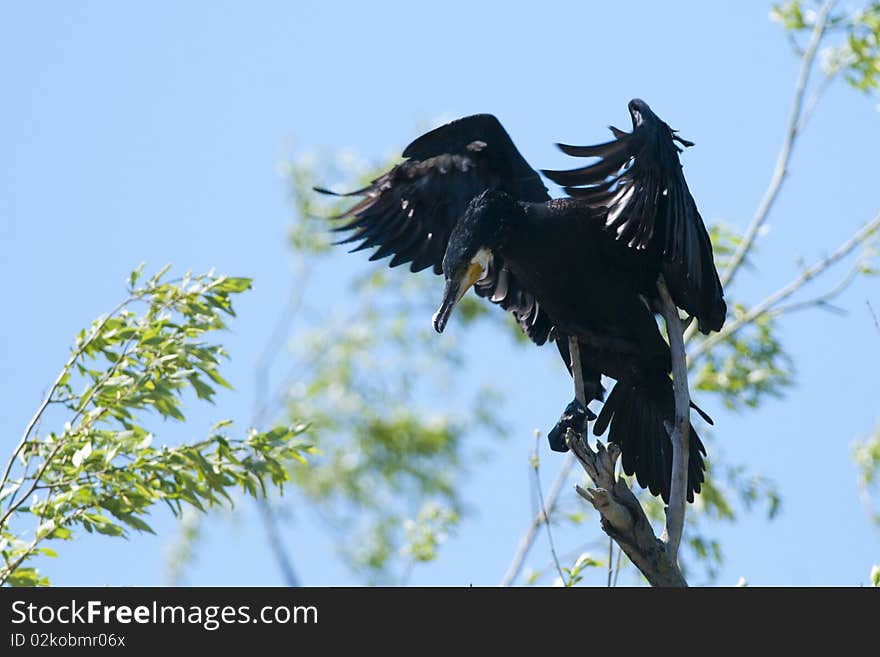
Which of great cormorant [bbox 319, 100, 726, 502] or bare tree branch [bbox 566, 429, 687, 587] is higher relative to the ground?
great cormorant [bbox 319, 100, 726, 502]

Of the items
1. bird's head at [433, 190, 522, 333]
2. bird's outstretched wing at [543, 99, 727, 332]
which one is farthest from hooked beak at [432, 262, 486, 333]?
A: bird's outstretched wing at [543, 99, 727, 332]

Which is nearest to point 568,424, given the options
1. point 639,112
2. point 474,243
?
point 474,243

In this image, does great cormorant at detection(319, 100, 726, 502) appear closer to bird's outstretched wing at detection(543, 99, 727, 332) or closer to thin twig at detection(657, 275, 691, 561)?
bird's outstretched wing at detection(543, 99, 727, 332)

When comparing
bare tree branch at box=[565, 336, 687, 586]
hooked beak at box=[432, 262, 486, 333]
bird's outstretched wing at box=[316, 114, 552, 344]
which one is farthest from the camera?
bird's outstretched wing at box=[316, 114, 552, 344]

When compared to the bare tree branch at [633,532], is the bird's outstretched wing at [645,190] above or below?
above

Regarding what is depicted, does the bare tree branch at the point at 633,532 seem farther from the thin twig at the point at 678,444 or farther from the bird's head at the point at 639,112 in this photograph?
the bird's head at the point at 639,112

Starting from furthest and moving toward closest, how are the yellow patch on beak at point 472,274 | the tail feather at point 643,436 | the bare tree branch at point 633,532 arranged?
the tail feather at point 643,436
the yellow patch on beak at point 472,274
the bare tree branch at point 633,532

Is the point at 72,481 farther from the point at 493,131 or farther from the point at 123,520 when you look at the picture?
the point at 493,131

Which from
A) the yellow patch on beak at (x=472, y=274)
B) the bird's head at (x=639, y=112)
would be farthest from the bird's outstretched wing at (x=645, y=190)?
the yellow patch on beak at (x=472, y=274)

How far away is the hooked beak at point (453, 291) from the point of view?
538 centimetres

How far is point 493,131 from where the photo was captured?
6.13 m

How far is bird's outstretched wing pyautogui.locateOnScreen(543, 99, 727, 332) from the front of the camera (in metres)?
5.12
